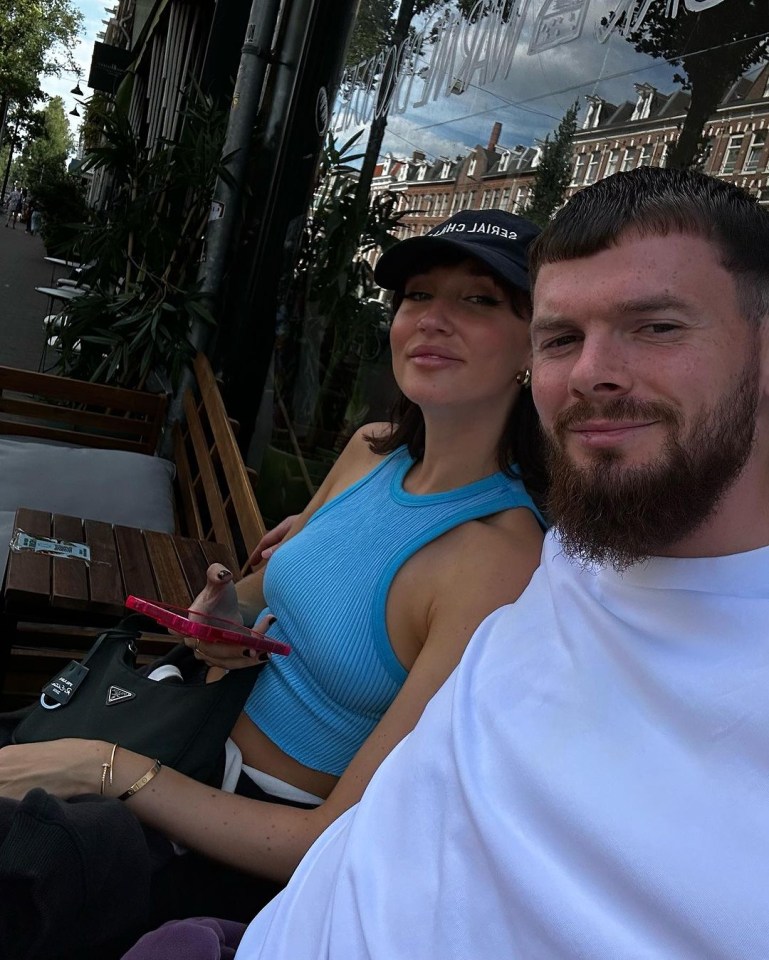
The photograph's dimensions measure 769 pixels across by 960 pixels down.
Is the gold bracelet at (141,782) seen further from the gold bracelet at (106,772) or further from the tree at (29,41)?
the tree at (29,41)

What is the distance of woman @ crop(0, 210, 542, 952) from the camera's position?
66.8 inches

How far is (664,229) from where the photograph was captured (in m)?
1.24

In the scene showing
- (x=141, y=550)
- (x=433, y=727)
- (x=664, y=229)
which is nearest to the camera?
(x=664, y=229)

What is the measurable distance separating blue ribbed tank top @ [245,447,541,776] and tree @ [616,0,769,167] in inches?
35.2

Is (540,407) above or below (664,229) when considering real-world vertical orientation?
below

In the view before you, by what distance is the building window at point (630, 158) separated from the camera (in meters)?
2.22

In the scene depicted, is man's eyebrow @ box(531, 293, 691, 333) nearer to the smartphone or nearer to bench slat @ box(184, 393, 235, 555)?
the smartphone

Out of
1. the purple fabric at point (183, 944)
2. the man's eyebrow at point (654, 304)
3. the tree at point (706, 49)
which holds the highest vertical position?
the tree at point (706, 49)

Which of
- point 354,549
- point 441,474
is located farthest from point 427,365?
point 354,549

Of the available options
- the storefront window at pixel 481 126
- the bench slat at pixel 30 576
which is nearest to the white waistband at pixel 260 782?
the bench slat at pixel 30 576

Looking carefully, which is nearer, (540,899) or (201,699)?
(540,899)

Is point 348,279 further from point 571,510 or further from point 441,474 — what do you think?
point 571,510

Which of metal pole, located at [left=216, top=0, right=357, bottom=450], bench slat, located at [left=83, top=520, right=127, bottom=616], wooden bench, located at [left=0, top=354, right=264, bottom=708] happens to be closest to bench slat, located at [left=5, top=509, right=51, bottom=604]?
wooden bench, located at [left=0, top=354, right=264, bottom=708]

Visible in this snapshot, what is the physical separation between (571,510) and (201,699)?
3.15 feet
